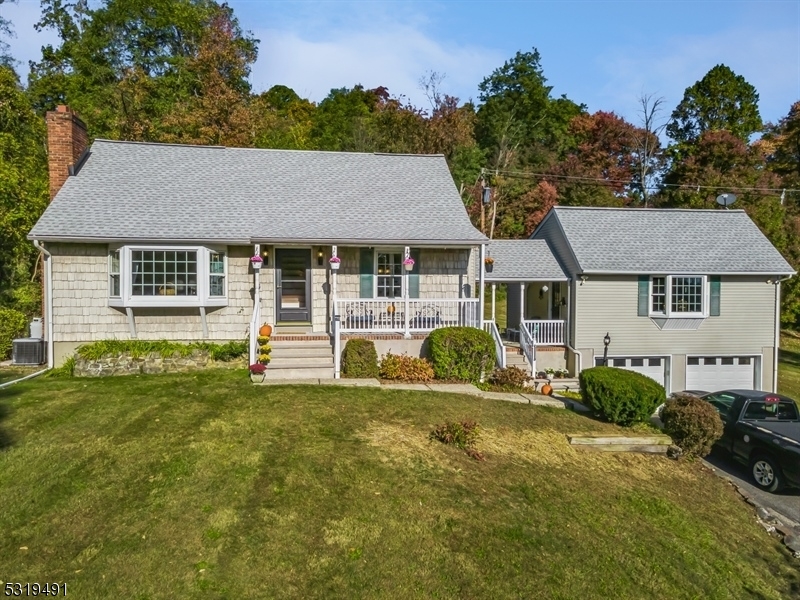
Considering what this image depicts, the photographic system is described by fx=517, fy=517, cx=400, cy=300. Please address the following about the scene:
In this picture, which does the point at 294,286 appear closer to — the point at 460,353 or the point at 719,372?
the point at 460,353

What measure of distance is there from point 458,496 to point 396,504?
0.86m

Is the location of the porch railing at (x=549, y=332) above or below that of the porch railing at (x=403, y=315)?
below

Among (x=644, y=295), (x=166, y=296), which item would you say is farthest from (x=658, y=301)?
(x=166, y=296)

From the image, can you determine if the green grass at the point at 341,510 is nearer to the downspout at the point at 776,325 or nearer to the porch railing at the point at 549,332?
the porch railing at the point at 549,332

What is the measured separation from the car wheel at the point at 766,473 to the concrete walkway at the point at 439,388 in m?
3.57

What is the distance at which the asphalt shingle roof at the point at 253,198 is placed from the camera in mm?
12844

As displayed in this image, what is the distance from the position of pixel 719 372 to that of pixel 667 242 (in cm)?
460

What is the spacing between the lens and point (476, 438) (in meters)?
8.58

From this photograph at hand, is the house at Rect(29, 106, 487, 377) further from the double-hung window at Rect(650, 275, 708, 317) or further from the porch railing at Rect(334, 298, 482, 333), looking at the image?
the double-hung window at Rect(650, 275, 708, 317)

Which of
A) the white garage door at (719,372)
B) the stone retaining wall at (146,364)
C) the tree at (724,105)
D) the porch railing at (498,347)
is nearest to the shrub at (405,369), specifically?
the porch railing at (498,347)

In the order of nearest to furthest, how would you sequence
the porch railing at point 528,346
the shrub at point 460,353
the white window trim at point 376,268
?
the shrub at point 460,353, the white window trim at point 376,268, the porch railing at point 528,346

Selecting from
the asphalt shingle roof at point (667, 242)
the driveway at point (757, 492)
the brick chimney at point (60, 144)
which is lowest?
the driveway at point (757, 492)

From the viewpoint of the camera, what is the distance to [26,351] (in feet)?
41.6

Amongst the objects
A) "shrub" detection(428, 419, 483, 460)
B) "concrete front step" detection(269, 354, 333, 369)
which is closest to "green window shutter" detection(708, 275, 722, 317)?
"shrub" detection(428, 419, 483, 460)
